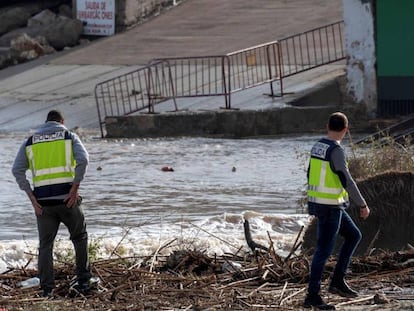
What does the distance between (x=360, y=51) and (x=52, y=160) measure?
49.7 ft

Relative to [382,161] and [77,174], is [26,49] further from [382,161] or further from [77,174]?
[77,174]

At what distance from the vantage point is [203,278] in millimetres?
9180

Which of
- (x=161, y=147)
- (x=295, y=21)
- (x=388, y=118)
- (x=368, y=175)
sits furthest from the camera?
(x=295, y=21)

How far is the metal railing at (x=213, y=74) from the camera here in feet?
80.3

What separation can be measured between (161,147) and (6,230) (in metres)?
7.76

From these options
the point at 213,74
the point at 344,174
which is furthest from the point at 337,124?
the point at 213,74

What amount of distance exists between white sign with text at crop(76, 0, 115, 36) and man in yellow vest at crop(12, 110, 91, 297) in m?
22.7

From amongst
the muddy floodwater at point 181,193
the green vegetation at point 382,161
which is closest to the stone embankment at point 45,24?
the muddy floodwater at point 181,193

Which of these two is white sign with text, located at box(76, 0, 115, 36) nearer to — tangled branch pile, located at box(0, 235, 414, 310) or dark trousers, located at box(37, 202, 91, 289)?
tangled branch pile, located at box(0, 235, 414, 310)

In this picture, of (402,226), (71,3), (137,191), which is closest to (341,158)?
(402,226)

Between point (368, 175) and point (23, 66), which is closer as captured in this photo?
point (368, 175)

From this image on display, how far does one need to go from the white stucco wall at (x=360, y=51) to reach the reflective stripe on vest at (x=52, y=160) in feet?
48.5

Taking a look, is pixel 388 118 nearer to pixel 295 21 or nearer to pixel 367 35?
pixel 367 35

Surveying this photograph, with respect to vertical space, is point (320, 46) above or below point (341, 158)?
below
